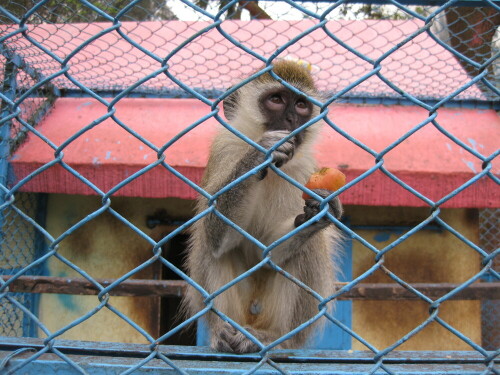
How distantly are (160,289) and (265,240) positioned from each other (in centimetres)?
118

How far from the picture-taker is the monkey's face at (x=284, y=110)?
8.03ft

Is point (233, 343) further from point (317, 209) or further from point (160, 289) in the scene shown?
point (160, 289)

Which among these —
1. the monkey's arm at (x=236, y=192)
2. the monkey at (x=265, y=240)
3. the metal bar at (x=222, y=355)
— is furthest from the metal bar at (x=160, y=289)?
the metal bar at (x=222, y=355)

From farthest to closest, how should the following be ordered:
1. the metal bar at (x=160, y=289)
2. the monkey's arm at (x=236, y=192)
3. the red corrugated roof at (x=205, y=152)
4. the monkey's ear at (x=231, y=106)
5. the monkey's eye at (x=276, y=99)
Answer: the red corrugated roof at (x=205, y=152)
the metal bar at (x=160, y=289)
the monkey's ear at (x=231, y=106)
the monkey's eye at (x=276, y=99)
the monkey's arm at (x=236, y=192)

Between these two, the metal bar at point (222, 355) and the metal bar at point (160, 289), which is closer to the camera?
the metal bar at point (222, 355)

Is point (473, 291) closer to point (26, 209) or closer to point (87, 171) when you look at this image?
point (87, 171)

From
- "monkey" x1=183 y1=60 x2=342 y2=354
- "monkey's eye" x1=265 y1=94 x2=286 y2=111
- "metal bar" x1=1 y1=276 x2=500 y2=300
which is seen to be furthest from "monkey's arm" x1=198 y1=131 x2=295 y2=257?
"metal bar" x1=1 y1=276 x2=500 y2=300

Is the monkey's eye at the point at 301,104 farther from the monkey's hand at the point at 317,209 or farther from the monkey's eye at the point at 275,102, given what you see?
the monkey's hand at the point at 317,209

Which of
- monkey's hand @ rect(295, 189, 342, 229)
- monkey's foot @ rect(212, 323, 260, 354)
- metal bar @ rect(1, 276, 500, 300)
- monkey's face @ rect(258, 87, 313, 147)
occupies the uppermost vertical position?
monkey's face @ rect(258, 87, 313, 147)

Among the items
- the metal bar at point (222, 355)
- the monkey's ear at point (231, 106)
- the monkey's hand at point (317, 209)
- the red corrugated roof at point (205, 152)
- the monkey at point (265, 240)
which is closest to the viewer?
the metal bar at point (222, 355)

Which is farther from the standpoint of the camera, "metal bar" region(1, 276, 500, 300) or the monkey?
"metal bar" region(1, 276, 500, 300)

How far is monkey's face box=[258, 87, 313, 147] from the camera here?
8.03 ft

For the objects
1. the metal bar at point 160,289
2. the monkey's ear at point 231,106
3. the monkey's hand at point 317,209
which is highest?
the monkey's ear at point 231,106

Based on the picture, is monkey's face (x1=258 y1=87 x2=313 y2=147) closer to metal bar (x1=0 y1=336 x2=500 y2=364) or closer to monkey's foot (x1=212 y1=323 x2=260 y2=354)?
monkey's foot (x1=212 y1=323 x2=260 y2=354)
